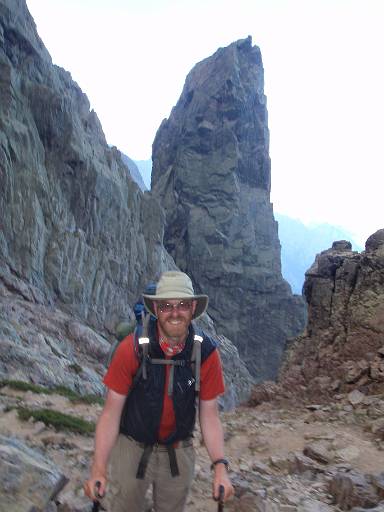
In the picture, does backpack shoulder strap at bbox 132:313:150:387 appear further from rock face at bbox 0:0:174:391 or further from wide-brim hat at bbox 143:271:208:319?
rock face at bbox 0:0:174:391

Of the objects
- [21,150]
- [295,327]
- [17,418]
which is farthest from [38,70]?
[295,327]

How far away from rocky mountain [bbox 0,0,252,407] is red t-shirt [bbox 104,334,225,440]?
20632 mm

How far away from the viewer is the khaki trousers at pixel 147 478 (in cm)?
386

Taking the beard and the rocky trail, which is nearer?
the beard

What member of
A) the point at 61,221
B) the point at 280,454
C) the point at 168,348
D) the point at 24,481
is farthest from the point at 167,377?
the point at 61,221

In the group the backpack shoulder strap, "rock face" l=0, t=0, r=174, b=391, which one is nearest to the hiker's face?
the backpack shoulder strap

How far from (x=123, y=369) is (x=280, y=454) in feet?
23.5

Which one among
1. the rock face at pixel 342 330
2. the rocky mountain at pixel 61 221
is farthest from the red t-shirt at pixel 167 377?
the rocky mountain at pixel 61 221

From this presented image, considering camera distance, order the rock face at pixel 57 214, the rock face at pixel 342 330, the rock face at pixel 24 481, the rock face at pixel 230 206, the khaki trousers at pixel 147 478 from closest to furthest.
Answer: the khaki trousers at pixel 147 478 < the rock face at pixel 24 481 < the rock face at pixel 342 330 < the rock face at pixel 57 214 < the rock face at pixel 230 206

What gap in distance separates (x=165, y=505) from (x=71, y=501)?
6.62ft

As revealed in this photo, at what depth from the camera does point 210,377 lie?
3.88 metres

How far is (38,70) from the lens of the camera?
4644 cm

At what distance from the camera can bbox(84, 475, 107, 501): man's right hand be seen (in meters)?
3.51

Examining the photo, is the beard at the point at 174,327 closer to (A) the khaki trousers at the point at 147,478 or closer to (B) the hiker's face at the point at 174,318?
(B) the hiker's face at the point at 174,318
